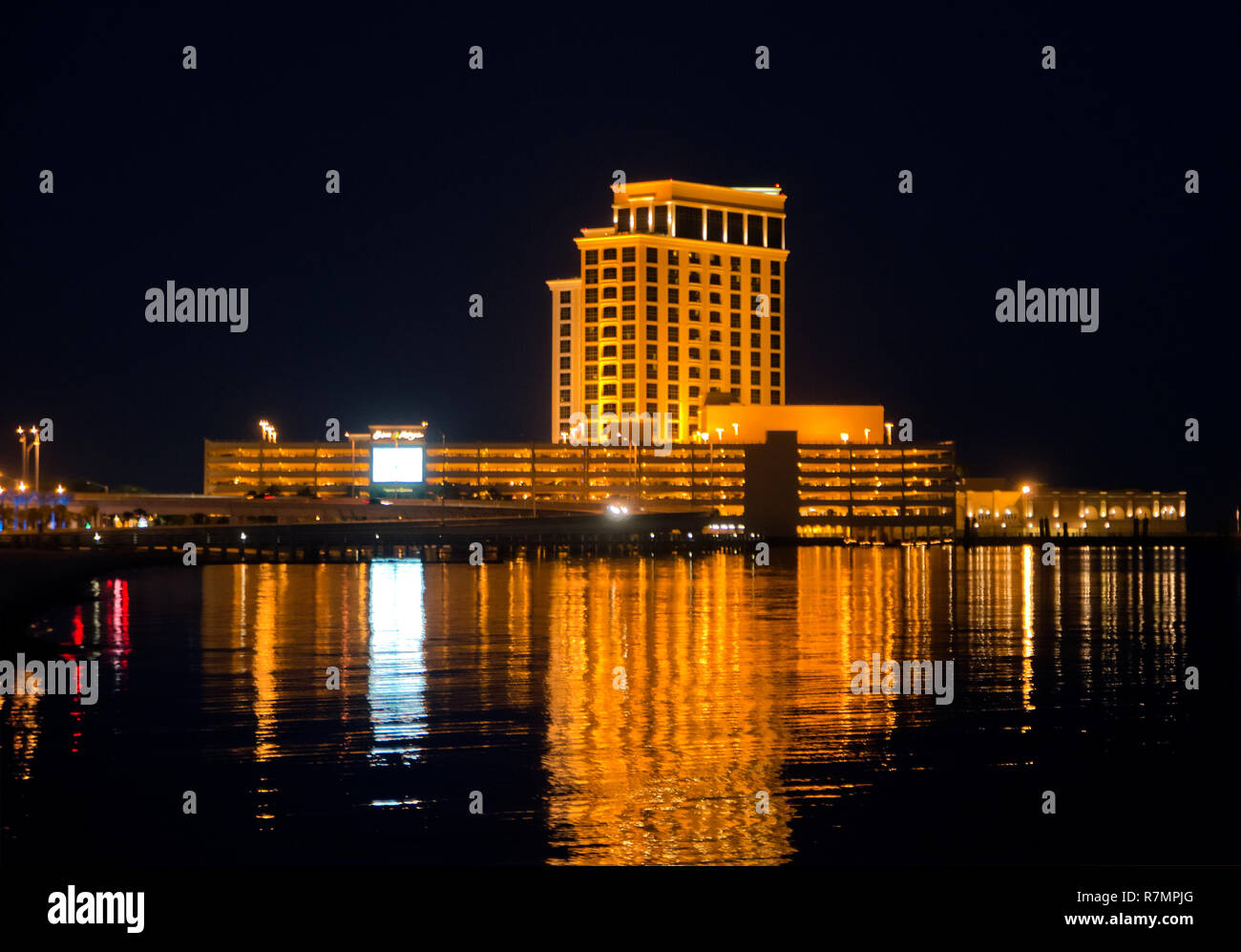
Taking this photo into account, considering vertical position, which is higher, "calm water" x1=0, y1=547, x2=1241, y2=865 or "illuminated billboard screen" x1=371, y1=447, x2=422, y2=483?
"illuminated billboard screen" x1=371, y1=447, x2=422, y2=483

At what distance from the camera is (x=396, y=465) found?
170875 mm

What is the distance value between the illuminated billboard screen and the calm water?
124 meters

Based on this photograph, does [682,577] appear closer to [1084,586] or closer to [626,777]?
[1084,586]

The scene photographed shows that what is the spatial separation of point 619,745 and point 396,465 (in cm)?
15201

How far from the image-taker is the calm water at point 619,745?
15773 mm

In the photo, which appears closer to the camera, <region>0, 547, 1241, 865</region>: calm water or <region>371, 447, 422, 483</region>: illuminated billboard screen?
<region>0, 547, 1241, 865</region>: calm water

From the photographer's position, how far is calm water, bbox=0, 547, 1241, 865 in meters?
15.8

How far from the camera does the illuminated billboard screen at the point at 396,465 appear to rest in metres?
170

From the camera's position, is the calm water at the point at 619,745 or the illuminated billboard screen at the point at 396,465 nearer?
the calm water at the point at 619,745

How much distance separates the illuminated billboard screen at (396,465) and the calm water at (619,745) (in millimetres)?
123560

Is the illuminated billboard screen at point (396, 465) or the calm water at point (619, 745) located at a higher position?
the illuminated billboard screen at point (396, 465)
